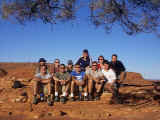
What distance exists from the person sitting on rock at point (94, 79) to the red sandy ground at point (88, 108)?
A: 326 millimetres

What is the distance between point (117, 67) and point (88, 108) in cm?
231

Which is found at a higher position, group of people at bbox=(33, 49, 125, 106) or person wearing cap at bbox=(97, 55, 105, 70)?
person wearing cap at bbox=(97, 55, 105, 70)

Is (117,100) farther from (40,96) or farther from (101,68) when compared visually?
(40,96)

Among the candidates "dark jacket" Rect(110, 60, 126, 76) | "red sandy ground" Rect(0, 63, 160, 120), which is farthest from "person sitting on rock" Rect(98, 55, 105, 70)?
"red sandy ground" Rect(0, 63, 160, 120)

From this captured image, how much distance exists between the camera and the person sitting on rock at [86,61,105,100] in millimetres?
7188

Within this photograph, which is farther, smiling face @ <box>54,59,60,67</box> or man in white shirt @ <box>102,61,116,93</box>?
smiling face @ <box>54,59,60,67</box>

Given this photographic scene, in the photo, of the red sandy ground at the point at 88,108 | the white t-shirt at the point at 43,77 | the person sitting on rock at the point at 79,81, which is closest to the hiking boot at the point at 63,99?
the red sandy ground at the point at 88,108

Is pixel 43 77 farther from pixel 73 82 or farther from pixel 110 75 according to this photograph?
pixel 110 75

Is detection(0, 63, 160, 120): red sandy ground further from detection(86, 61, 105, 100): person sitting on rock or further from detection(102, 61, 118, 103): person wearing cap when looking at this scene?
detection(86, 61, 105, 100): person sitting on rock

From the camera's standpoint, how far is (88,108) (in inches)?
244

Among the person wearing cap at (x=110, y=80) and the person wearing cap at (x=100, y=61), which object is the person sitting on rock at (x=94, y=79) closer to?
the person wearing cap at (x=110, y=80)

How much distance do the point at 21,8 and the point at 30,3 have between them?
373mm

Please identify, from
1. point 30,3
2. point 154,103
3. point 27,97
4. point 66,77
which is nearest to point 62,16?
point 30,3

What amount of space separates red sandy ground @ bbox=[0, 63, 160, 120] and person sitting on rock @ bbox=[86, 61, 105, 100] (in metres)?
0.33
